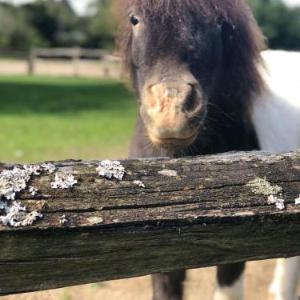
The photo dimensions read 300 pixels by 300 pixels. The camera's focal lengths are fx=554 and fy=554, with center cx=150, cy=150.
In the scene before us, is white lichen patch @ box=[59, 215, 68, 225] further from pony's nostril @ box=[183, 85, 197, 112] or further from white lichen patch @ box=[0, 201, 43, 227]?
pony's nostril @ box=[183, 85, 197, 112]

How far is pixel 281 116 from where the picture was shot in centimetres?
309

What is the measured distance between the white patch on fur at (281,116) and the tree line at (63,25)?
29.4 metres

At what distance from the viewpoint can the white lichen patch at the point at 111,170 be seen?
1.23 meters

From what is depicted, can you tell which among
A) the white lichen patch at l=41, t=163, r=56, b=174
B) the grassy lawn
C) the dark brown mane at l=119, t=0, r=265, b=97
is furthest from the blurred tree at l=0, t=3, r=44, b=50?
the white lichen patch at l=41, t=163, r=56, b=174

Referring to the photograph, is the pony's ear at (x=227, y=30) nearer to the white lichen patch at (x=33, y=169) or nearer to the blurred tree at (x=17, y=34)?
the white lichen patch at (x=33, y=169)

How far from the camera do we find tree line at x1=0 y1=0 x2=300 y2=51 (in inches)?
1310

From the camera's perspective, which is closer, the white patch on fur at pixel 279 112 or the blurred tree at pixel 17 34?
the white patch on fur at pixel 279 112

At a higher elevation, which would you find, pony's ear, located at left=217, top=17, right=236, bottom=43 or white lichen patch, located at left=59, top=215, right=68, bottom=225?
pony's ear, located at left=217, top=17, right=236, bottom=43

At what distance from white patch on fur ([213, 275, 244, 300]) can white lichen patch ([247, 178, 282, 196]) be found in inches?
74.5

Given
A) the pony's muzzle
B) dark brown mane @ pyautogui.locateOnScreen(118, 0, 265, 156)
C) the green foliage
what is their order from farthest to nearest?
the green foliage → dark brown mane @ pyautogui.locateOnScreen(118, 0, 265, 156) → the pony's muzzle

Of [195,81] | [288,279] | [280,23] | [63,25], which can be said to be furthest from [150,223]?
[63,25]

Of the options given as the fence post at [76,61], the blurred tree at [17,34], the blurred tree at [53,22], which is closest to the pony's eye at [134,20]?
the fence post at [76,61]

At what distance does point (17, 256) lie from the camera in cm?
114

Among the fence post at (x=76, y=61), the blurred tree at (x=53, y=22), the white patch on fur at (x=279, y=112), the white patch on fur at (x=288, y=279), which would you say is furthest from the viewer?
the blurred tree at (x=53, y=22)
